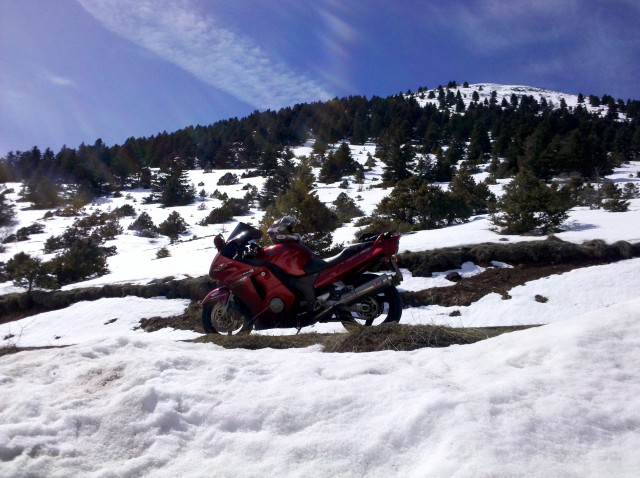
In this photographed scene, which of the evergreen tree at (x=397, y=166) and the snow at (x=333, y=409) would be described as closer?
the snow at (x=333, y=409)

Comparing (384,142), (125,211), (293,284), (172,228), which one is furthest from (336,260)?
(384,142)

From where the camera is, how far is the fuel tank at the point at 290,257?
5.44m

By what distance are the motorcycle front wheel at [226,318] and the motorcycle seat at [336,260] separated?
1075 mm

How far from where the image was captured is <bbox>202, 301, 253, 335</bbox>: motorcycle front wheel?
5.56 m

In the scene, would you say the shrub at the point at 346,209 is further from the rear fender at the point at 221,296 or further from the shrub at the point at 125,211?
the shrub at the point at 125,211

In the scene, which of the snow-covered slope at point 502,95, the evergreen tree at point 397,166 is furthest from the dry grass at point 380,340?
the snow-covered slope at point 502,95

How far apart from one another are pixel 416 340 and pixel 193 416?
6.70ft

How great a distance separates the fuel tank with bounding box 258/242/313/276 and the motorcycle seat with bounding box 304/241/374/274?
0.25ft

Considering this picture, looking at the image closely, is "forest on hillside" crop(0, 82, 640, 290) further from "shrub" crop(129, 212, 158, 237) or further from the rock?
the rock

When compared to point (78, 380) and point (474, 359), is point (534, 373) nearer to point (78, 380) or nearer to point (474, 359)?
point (474, 359)

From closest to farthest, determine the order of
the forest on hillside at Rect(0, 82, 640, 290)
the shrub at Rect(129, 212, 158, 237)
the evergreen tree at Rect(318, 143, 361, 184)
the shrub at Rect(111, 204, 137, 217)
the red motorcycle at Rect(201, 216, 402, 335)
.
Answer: the red motorcycle at Rect(201, 216, 402, 335)
the forest on hillside at Rect(0, 82, 640, 290)
the shrub at Rect(129, 212, 158, 237)
the shrub at Rect(111, 204, 137, 217)
the evergreen tree at Rect(318, 143, 361, 184)

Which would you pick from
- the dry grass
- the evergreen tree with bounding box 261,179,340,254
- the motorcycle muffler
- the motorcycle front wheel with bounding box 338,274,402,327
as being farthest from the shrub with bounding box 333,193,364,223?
the dry grass

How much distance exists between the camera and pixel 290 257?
546 centimetres

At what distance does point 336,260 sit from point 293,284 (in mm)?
655
